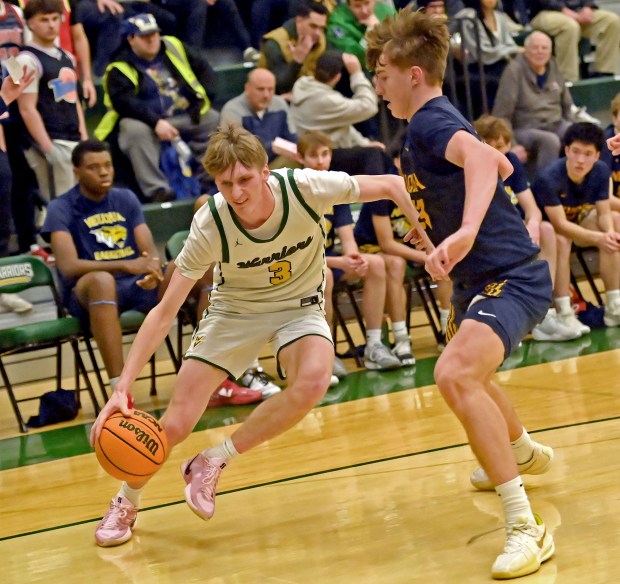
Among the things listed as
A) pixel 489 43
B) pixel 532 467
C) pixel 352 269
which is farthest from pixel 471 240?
pixel 489 43

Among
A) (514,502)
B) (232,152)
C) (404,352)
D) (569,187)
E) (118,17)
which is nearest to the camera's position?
(514,502)

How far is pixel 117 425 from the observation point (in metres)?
3.78

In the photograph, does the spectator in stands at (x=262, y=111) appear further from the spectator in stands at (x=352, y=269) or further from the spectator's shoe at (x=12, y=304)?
the spectator's shoe at (x=12, y=304)

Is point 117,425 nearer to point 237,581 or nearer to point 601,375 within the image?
point 237,581

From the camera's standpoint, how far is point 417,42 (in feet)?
11.8

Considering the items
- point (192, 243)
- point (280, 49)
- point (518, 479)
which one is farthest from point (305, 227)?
point (280, 49)

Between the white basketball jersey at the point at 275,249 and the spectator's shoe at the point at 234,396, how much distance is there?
2.24 meters

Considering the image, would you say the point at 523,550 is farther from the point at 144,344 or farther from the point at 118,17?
the point at 118,17

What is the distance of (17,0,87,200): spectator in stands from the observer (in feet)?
25.2

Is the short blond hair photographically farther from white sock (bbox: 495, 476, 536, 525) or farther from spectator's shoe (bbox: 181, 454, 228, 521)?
white sock (bbox: 495, 476, 536, 525)

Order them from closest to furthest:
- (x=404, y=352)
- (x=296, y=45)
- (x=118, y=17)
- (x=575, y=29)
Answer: (x=404, y=352), (x=118, y=17), (x=296, y=45), (x=575, y=29)

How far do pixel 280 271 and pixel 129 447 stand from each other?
36.3 inches

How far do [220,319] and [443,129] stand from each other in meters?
1.29

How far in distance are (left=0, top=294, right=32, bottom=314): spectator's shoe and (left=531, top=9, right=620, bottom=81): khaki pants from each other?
5.94 m
